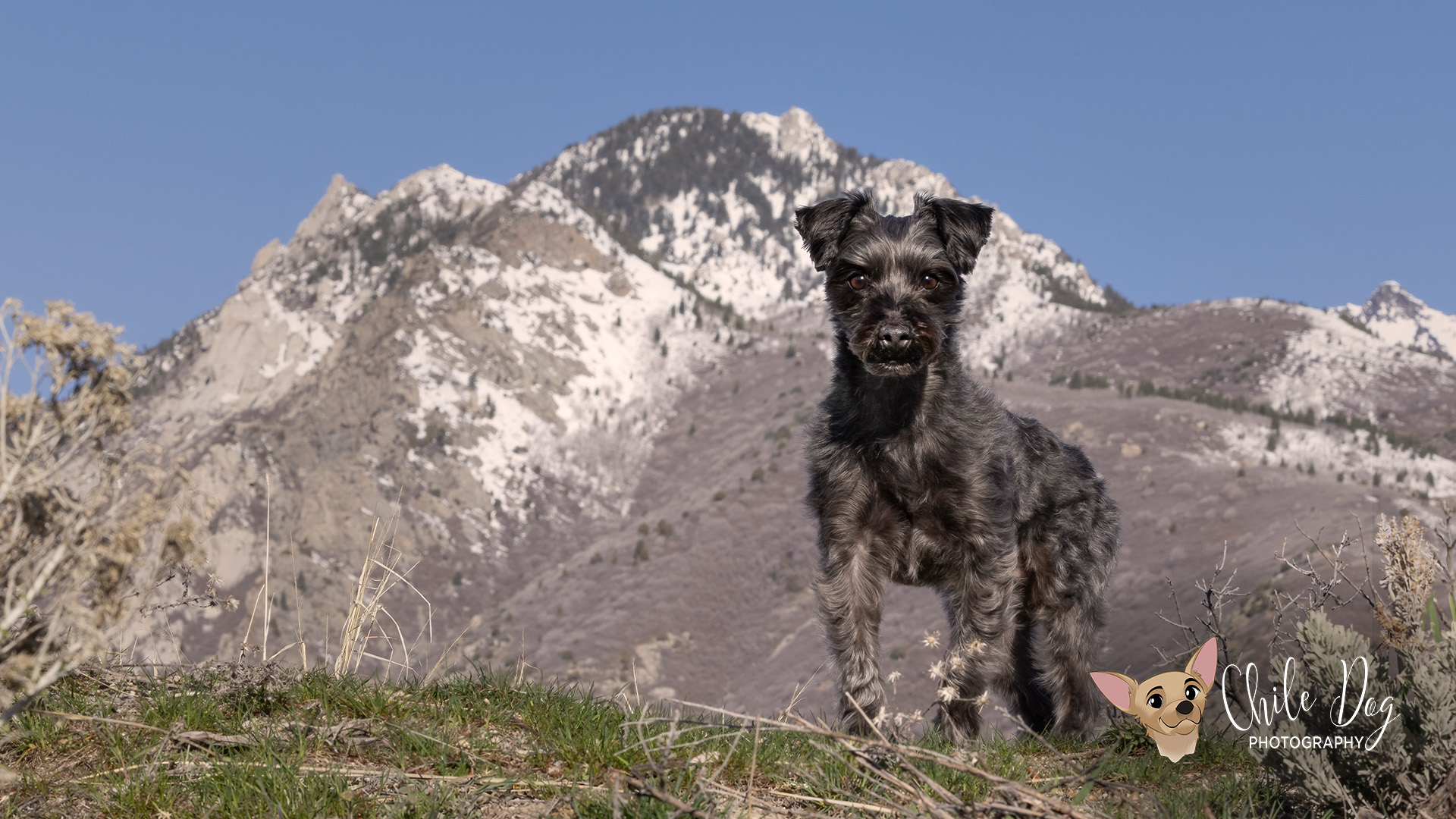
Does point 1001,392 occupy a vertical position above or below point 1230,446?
above

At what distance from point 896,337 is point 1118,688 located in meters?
2.45

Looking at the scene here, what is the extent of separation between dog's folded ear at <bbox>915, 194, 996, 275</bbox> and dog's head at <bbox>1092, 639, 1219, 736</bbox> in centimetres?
316

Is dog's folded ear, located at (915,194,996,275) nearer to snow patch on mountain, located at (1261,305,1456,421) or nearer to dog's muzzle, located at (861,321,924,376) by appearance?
dog's muzzle, located at (861,321,924,376)

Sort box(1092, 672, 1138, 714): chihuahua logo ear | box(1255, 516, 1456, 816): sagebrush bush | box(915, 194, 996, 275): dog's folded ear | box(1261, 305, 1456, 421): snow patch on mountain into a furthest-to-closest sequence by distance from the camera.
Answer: box(1261, 305, 1456, 421): snow patch on mountain → box(915, 194, 996, 275): dog's folded ear → box(1092, 672, 1138, 714): chihuahua logo ear → box(1255, 516, 1456, 816): sagebrush bush

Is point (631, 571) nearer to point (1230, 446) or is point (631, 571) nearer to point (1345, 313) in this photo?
point (1230, 446)

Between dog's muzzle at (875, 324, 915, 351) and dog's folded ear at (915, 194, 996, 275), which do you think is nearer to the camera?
dog's muzzle at (875, 324, 915, 351)

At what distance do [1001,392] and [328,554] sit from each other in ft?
199

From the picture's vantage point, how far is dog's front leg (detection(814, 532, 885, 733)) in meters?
6.01

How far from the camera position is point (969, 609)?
20.2 feet

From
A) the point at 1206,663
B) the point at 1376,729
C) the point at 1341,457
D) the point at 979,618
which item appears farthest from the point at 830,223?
the point at 1341,457

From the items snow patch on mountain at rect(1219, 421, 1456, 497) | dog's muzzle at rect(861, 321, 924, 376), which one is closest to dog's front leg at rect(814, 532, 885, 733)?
dog's muzzle at rect(861, 321, 924, 376)

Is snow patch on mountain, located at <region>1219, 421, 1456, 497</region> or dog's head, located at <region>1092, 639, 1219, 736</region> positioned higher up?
snow patch on mountain, located at <region>1219, 421, 1456, 497</region>

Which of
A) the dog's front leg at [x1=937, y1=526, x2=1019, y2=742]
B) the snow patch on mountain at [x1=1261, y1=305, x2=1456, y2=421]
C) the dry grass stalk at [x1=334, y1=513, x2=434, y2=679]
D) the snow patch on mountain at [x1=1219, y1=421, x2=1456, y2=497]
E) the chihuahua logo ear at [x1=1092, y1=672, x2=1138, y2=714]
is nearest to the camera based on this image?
the chihuahua logo ear at [x1=1092, y1=672, x2=1138, y2=714]

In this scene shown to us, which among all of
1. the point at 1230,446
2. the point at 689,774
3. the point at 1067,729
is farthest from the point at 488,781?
the point at 1230,446
